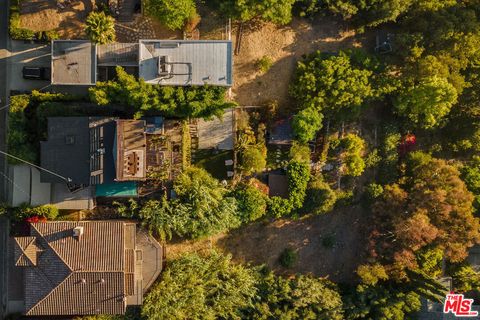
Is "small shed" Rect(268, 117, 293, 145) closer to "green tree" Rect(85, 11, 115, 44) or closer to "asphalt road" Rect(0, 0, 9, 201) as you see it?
"green tree" Rect(85, 11, 115, 44)

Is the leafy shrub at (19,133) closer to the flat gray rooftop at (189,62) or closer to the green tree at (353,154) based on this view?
the flat gray rooftop at (189,62)

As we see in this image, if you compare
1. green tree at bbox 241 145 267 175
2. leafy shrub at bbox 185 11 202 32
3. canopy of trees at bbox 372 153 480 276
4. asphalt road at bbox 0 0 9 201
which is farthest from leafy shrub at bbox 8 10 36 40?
canopy of trees at bbox 372 153 480 276

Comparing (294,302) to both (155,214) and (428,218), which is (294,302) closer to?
(428,218)

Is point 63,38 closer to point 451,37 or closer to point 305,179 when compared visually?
point 305,179

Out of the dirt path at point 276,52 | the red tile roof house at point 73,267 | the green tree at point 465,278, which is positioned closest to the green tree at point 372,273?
the green tree at point 465,278

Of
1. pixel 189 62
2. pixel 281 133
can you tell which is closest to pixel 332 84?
pixel 281 133

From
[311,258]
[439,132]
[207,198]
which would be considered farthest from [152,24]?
[439,132]

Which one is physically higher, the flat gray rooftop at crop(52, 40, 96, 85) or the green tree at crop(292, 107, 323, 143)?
the flat gray rooftop at crop(52, 40, 96, 85)
